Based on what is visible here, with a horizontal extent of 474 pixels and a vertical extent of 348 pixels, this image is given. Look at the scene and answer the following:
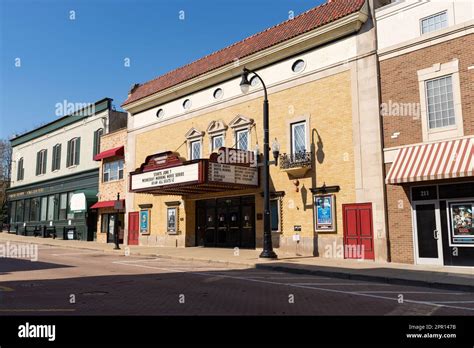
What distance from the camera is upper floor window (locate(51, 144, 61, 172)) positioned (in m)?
41.1

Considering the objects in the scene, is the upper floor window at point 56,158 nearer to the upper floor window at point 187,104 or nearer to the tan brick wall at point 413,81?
the upper floor window at point 187,104

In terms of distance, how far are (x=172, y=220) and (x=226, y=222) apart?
403cm

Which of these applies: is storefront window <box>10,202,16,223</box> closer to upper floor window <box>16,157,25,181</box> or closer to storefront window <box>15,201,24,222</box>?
storefront window <box>15,201,24,222</box>

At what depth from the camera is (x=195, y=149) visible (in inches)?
1042

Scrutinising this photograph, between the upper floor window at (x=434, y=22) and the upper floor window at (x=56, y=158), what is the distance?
33607 millimetres

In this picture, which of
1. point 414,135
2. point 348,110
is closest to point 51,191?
point 348,110

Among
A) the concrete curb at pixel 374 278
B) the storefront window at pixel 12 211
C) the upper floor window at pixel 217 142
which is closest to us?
the concrete curb at pixel 374 278

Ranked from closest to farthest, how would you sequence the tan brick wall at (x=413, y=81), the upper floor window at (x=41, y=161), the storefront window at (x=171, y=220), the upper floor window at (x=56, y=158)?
the tan brick wall at (x=413, y=81), the storefront window at (x=171, y=220), the upper floor window at (x=56, y=158), the upper floor window at (x=41, y=161)

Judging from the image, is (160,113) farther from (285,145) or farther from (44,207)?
(44,207)

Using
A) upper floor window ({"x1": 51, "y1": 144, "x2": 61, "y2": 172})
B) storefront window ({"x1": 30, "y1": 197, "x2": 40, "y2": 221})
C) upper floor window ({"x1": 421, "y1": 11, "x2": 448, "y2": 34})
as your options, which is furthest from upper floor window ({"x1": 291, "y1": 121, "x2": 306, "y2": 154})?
storefront window ({"x1": 30, "y1": 197, "x2": 40, "y2": 221})

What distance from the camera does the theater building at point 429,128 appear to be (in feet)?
50.9

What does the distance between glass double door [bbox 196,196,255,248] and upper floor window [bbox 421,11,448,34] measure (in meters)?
11.3

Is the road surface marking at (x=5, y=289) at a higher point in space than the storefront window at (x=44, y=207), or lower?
lower

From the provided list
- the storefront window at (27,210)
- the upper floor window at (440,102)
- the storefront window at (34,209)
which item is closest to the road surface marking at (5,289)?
the upper floor window at (440,102)
